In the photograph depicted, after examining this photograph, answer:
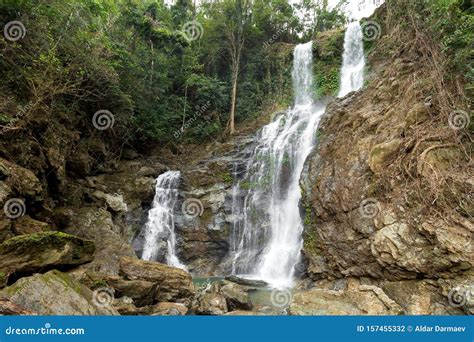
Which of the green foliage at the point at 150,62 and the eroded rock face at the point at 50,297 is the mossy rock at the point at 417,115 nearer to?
the eroded rock face at the point at 50,297

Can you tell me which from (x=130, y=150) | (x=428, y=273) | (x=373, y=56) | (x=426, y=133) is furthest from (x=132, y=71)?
(x=428, y=273)

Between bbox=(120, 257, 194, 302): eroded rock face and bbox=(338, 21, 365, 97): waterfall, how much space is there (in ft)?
41.2

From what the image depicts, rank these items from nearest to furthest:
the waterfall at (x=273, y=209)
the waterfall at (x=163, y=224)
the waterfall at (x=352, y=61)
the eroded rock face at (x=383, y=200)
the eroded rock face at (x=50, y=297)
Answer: the eroded rock face at (x=50, y=297), the eroded rock face at (x=383, y=200), the waterfall at (x=273, y=209), the waterfall at (x=163, y=224), the waterfall at (x=352, y=61)

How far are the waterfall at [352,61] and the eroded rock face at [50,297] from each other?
1503 cm

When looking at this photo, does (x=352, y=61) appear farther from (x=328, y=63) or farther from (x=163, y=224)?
(x=163, y=224)

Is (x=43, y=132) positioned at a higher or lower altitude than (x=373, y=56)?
lower

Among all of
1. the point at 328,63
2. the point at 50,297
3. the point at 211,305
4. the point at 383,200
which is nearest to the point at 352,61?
the point at 328,63

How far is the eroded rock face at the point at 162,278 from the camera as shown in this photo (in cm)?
820

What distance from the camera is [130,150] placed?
16375 millimetres

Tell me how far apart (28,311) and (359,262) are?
7244mm

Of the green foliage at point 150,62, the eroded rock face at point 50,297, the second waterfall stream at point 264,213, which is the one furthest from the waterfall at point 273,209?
the eroded rock face at point 50,297

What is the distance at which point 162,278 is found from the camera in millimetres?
8445

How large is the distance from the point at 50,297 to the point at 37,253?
8.46 feet

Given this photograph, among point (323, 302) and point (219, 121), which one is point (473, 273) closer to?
point (323, 302)
